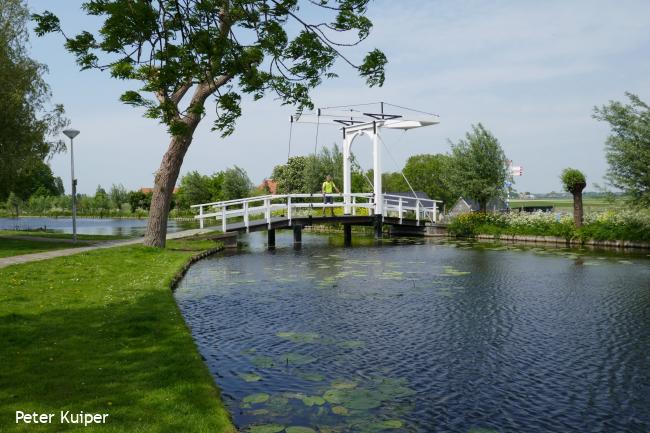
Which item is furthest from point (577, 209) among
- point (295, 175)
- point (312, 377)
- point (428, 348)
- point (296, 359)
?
point (295, 175)

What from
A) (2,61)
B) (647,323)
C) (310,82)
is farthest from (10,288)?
(2,61)

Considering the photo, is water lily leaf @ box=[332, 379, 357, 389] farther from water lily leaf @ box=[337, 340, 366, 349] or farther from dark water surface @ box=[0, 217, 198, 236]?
dark water surface @ box=[0, 217, 198, 236]

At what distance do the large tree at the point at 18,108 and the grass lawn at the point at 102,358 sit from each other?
34.8 ft

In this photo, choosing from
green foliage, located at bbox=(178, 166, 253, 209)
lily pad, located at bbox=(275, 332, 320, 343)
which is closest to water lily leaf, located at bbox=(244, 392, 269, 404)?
lily pad, located at bbox=(275, 332, 320, 343)

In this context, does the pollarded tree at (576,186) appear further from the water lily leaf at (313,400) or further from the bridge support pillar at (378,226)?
the water lily leaf at (313,400)

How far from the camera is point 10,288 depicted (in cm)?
1000

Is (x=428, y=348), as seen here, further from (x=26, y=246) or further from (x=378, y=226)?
(x=378, y=226)

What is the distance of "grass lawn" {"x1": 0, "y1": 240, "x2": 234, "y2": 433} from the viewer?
4.70 m

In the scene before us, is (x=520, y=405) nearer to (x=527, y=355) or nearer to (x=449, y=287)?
(x=527, y=355)

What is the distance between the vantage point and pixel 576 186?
24.3 meters

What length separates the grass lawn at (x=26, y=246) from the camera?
1664 cm

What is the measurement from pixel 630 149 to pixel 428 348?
1669 cm

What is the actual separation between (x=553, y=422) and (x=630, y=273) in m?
11.2

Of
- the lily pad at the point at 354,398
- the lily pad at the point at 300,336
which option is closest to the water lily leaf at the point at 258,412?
the lily pad at the point at 354,398
